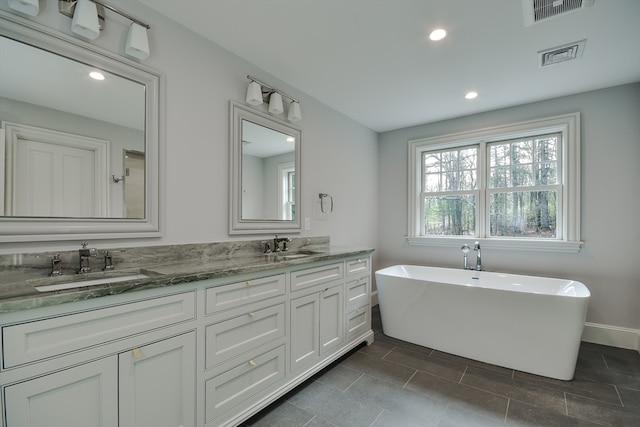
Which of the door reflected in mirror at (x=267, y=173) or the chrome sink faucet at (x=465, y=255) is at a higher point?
the door reflected in mirror at (x=267, y=173)

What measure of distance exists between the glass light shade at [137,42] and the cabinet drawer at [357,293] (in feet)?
7.11

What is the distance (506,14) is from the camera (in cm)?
187

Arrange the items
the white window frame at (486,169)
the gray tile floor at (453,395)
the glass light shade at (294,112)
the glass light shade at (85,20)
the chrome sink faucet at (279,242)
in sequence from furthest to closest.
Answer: the white window frame at (486,169), the glass light shade at (294,112), the chrome sink faucet at (279,242), the gray tile floor at (453,395), the glass light shade at (85,20)

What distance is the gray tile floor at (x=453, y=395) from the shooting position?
181 centimetres

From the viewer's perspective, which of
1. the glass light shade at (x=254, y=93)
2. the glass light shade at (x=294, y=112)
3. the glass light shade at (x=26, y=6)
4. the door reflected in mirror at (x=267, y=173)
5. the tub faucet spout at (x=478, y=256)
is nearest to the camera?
the glass light shade at (x=26, y=6)

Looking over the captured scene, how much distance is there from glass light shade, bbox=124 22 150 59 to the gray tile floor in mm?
2225

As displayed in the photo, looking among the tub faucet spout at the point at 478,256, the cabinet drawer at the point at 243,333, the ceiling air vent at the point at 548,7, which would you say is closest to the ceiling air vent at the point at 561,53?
the ceiling air vent at the point at 548,7

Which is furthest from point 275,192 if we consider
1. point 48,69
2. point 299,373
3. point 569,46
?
point 569,46

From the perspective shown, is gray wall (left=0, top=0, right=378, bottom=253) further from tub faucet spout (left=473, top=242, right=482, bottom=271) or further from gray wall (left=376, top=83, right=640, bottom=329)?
gray wall (left=376, top=83, right=640, bottom=329)

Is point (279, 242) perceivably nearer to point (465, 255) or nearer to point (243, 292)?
point (243, 292)

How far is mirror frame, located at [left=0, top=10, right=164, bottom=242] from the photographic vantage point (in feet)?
4.52

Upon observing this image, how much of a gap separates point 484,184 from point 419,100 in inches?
51.6

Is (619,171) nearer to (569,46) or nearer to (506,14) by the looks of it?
(569,46)

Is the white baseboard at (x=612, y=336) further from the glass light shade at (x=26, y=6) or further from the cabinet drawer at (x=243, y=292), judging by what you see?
the glass light shade at (x=26, y=6)
